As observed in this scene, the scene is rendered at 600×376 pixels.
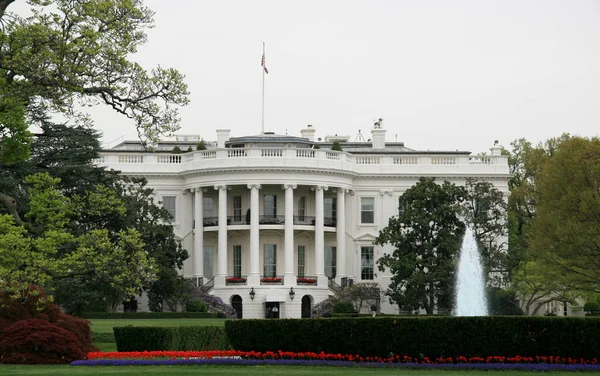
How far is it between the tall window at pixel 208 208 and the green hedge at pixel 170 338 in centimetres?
3876

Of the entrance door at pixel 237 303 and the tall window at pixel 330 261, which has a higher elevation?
the tall window at pixel 330 261

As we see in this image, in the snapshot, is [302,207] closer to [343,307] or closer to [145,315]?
[343,307]

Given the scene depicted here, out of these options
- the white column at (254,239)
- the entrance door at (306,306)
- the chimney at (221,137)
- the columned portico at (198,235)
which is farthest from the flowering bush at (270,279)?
the chimney at (221,137)

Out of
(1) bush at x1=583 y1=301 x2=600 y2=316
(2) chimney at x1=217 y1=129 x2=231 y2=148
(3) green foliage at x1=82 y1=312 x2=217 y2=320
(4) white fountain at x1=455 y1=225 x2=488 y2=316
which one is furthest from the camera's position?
(2) chimney at x1=217 y1=129 x2=231 y2=148

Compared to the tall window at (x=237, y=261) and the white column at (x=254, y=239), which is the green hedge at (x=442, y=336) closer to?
the white column at (x=254, y=239)

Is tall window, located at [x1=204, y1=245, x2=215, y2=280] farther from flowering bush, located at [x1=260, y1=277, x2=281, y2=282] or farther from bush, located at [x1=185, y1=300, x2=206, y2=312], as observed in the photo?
bush, located at [x1=185, y1=300, x2=206, y2=312]

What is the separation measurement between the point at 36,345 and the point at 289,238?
40.1 m

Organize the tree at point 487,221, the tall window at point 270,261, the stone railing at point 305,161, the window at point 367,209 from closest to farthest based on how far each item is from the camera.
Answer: the tree at point 487,221 → the stone railing at point 305,161 → the tall window at point 270,261 → the window at point 367,209

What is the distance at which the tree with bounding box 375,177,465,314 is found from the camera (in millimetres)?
63375

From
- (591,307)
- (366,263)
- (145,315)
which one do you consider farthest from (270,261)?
(591,307)

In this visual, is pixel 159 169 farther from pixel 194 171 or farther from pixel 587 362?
pixel 587 362

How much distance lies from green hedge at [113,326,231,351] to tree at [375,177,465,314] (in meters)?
27.5

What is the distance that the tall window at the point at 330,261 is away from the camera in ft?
245

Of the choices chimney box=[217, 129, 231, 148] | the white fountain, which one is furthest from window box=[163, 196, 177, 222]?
the white fountain
